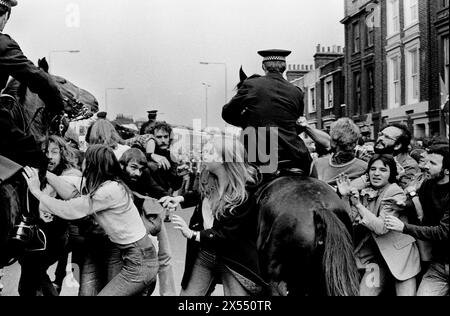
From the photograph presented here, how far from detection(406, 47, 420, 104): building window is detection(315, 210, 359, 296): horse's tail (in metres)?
2.27

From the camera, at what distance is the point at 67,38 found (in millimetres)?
5496

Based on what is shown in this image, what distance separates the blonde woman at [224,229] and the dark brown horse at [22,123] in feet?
3.62

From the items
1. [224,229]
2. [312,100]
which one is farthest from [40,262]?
[312,100]

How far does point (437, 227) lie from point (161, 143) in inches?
125

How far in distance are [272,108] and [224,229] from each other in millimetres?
1131

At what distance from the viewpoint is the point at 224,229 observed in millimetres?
4598

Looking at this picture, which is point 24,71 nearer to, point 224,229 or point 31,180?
point 31,180

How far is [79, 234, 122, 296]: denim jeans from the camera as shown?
516cm

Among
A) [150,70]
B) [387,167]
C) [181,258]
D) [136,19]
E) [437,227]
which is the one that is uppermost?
[136,19]
